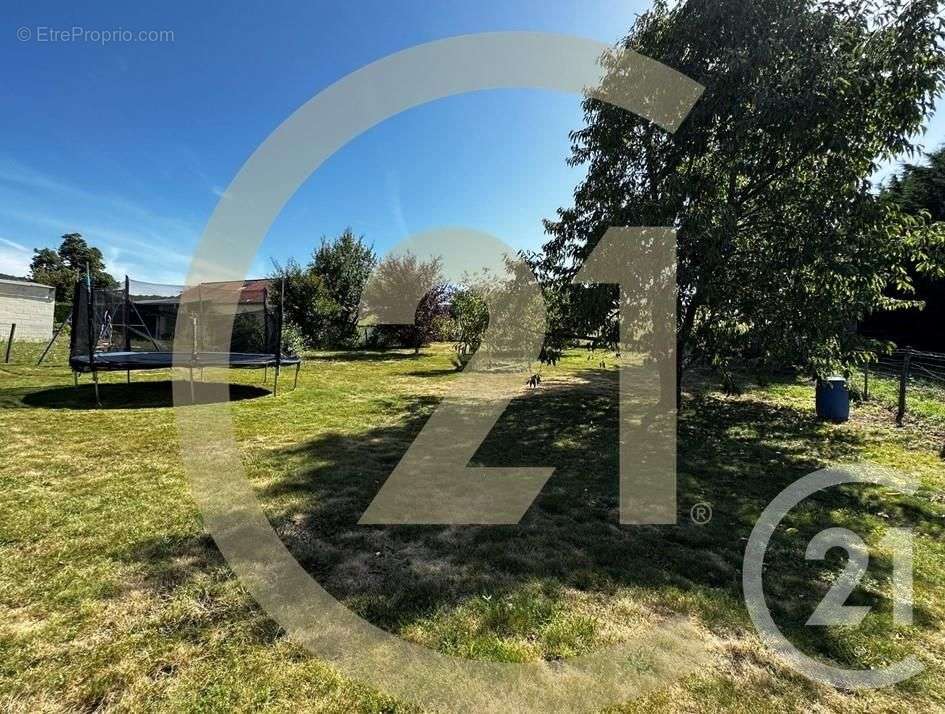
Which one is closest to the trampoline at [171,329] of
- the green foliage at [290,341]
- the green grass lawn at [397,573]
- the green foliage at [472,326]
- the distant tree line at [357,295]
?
the green foliage at [290,341]

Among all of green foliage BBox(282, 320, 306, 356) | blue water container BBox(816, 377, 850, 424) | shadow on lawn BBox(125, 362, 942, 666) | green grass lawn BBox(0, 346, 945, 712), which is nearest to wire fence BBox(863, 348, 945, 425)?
blue water container BBox(816, 377, 850, 424)

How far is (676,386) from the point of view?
7.32 metres

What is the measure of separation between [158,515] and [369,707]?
236cm

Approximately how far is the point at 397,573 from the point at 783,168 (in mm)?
6885

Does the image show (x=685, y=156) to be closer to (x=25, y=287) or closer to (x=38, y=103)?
(x=38, y=103)

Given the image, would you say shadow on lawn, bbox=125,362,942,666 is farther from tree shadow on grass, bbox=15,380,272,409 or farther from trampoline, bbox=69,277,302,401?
trampoline, bbox=69,277,302,401

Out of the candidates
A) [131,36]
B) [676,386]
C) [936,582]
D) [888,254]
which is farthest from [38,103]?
[888,254]

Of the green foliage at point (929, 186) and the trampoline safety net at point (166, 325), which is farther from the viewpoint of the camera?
the green foliage at point (929, 186)

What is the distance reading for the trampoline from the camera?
746cm

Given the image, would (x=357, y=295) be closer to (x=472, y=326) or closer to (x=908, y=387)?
(x=472, y=326)

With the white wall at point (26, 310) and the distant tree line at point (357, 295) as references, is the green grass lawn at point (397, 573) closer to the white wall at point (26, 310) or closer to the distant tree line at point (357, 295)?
the distant tree line at point (357, 295)

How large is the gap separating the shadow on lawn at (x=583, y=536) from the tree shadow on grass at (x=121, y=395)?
359cm

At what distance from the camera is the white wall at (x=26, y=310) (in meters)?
18.1

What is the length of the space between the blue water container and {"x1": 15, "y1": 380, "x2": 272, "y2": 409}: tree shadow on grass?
936 cm
